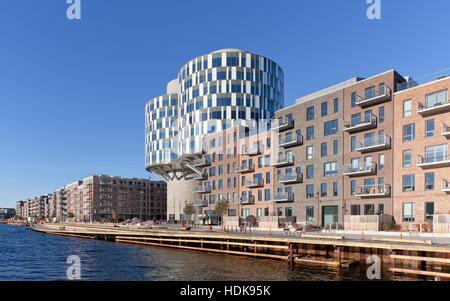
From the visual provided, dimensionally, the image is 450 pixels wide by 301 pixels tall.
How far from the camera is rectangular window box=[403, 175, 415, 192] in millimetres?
48125

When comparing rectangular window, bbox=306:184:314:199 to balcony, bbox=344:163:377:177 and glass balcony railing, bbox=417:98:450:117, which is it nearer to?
balcony, bbox=344:163:377:177

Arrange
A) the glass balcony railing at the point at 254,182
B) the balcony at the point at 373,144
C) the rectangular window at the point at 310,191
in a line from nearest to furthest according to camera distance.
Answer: the balcony at the point at 373,144, the rectangular window at the point at 310,191, the glass balcony railing at the point at 254,182

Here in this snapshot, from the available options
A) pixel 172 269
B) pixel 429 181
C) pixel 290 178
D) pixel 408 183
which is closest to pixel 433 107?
pixel 429 181

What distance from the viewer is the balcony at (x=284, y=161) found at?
214 feet

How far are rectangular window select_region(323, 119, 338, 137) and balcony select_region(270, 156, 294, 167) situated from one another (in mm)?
7632

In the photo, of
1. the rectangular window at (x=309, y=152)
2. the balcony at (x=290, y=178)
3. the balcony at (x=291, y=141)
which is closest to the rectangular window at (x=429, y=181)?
the rectangular window at (x=309, y=152)

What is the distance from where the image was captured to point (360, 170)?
53.2 metres

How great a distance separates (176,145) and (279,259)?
70.1 meters

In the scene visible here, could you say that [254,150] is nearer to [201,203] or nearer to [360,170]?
[360,170]

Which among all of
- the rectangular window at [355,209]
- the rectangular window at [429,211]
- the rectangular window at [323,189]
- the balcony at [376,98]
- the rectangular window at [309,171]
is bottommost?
the rectangular window at [355,209]

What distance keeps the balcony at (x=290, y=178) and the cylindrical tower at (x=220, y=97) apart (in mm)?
28042

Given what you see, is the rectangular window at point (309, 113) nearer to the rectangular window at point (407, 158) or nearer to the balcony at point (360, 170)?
the balcony at point (360, 170)

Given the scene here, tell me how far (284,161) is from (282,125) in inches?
229

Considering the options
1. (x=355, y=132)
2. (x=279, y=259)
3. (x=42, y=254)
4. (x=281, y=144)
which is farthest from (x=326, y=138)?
(x=42, y=254)
